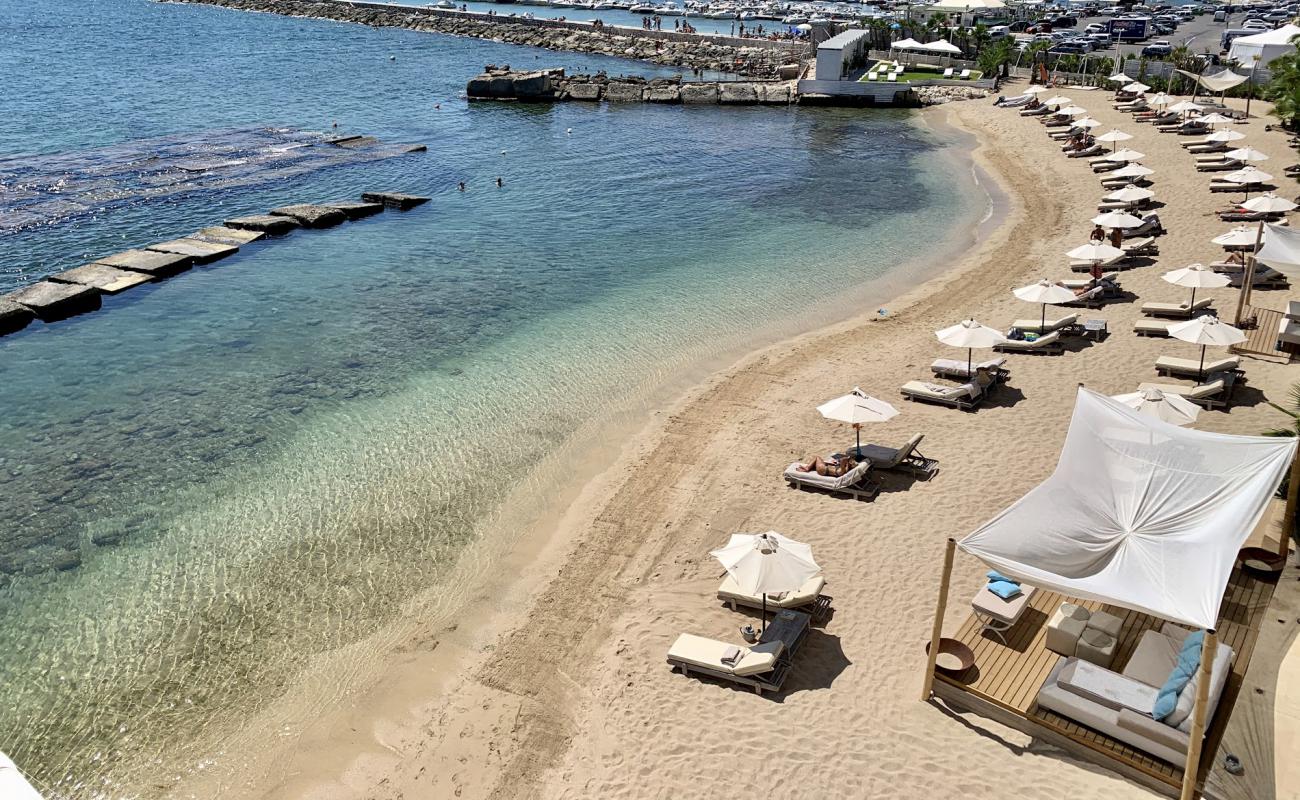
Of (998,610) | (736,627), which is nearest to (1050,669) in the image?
(998,610)

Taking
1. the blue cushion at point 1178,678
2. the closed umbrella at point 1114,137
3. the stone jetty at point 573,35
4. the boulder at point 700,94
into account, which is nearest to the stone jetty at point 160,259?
the blue cushion at point 1178,678

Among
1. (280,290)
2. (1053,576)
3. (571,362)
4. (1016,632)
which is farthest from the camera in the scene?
(280,290)

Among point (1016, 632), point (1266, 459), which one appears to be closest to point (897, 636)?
point (1016, 632)

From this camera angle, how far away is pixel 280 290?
27.9 metres

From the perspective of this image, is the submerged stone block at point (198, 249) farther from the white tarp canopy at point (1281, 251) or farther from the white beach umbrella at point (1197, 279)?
the white tarp canopy at point (1281, 251)

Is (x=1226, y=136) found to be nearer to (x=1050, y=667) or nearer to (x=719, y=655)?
(x=1050, y=667)

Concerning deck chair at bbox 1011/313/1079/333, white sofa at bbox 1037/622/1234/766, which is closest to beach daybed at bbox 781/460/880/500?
white sofa at bbox 1037/622/1234/766

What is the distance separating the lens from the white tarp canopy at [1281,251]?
19938 millimetres

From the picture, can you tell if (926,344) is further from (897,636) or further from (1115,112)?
(1115,112)

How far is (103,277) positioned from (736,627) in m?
24.2

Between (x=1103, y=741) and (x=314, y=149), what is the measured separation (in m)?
44.8

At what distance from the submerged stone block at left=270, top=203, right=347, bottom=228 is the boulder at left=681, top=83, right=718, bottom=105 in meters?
32.2

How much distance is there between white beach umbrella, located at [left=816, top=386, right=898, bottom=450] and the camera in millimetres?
16797

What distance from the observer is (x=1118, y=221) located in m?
29.0
